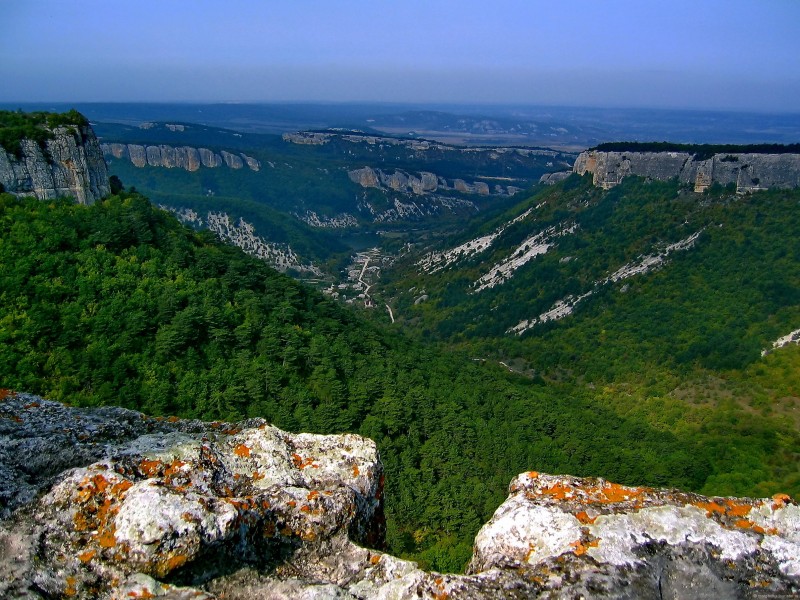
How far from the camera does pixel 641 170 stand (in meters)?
73.8

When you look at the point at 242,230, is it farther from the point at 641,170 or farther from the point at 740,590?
the point at 740,590

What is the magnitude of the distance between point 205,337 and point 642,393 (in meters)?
33.8

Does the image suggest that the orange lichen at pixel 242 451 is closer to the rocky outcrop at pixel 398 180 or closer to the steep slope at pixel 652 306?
the steep slope at pixel 652 306

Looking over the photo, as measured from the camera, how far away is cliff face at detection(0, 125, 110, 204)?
87.2ft

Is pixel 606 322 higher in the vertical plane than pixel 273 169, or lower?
lower

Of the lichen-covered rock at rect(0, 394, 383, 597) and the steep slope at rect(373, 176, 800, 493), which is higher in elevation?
the lichen-covered rock at rect(0, 394, 383, 597)

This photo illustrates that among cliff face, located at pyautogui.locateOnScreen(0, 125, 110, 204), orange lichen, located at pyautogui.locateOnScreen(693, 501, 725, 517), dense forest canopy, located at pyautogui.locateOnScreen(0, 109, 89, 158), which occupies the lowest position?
orange lichen, located at pyautogui.locateOnScreen(693, 501, 725, 517)

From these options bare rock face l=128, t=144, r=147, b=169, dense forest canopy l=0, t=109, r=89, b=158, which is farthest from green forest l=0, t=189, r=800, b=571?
bare rock face l=128, t=144, r=147, b=169

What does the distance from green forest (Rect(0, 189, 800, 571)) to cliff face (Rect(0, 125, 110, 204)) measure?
111 cm

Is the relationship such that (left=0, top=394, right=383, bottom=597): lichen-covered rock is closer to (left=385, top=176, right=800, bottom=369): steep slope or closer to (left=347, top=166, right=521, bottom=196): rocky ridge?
(left=385, top=176, right=800, bottom=369): steep slope

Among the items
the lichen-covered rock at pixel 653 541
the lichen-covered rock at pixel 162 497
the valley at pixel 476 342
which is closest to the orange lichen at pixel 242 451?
the lichen-covered rock at pixel 162 497

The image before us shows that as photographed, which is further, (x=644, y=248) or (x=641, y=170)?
(x=641, y=170)

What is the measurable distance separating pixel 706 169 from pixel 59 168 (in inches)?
2486

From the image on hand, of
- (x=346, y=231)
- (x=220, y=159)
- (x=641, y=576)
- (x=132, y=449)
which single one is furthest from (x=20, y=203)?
(x=220, y=159)
